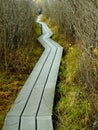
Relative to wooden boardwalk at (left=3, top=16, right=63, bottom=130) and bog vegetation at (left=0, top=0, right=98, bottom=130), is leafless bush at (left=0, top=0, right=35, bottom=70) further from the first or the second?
wooden boardwalk at (left=3, top=16, right=63, bottom=130)

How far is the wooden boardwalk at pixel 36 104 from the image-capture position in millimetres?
4727

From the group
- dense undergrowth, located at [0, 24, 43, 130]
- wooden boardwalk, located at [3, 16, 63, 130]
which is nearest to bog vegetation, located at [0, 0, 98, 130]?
dense undergrowth, located at [0, 24, 43, 130]

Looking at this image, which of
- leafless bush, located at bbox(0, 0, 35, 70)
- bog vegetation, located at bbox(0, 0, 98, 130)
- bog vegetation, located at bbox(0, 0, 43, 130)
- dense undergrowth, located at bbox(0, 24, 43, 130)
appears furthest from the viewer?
leafless bush, located at bbox(0, 0, 35, 70)

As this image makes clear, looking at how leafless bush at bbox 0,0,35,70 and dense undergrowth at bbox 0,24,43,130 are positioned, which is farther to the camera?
leafless bush at bbox 0,0,35,70

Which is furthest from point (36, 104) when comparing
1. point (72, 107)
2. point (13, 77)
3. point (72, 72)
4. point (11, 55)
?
point (11, 55)

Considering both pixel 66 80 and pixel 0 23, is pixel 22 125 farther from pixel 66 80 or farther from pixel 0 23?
pixel 0 23

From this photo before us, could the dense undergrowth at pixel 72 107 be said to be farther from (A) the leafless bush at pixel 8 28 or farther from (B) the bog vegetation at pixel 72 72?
(A) the leafless bush at pixel 8 28

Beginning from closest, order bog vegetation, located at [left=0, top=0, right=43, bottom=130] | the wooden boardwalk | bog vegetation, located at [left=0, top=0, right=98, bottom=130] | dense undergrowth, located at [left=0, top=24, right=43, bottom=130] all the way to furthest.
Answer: the wooden boardwalk < bog vegetation, located at [left=0, top=0, right=98, bottom=130] < dense undergrowth, located at [left=0, top=24, right=43, bottom=130] < bog vegetation, located at [left=0, top=0, right=43, bottom=130]

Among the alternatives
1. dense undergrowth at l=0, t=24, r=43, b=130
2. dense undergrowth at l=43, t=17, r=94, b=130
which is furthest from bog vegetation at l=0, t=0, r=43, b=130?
dense undergrowth at l=43, t=17, r=94, b=130

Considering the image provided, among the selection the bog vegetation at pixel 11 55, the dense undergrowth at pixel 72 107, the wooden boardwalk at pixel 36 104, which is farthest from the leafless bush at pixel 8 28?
the dense undergrowth at pixel 72 107

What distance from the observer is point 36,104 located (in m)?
5.51

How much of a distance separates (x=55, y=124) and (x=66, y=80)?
2119mm

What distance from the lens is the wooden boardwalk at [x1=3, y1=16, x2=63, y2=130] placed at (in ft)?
15.5

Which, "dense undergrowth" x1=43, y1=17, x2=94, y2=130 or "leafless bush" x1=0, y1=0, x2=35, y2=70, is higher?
"leafless bush" x1=0, y1=0, x2=35, y2=70
